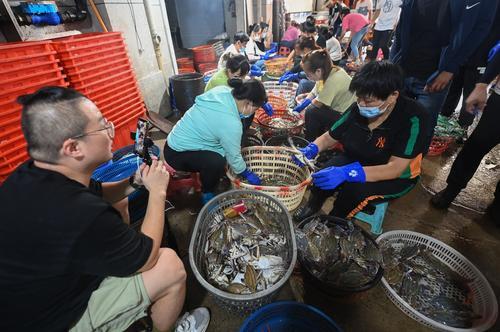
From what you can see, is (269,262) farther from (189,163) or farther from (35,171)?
(35,171)

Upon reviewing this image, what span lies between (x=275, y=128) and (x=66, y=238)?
267 cm

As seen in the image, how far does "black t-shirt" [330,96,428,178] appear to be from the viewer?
1.67m

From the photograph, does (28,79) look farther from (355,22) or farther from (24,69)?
(355,22)

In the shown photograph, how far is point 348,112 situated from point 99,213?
1972 mm

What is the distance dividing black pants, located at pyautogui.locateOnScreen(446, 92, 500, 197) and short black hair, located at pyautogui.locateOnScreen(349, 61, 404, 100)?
1008 mm

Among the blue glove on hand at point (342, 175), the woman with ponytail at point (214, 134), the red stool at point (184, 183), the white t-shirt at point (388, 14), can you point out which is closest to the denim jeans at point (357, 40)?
A: the white t-shirt at point (388, 14)

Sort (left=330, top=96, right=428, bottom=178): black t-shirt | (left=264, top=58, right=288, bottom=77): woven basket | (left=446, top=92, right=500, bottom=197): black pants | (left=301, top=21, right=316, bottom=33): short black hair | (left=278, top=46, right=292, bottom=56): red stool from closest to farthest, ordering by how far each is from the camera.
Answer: (left=330, top=96, right=428, bottom=178): black t-shirt < (left=446, top=92, right=500, bottom=197): black pants < (left=301, top=21, right=316, bottom=33): short black hair < (left=264, top=58, right=288, bottom=77): woven basket < (left=278, top=46, right=292, bottom=56): red stool

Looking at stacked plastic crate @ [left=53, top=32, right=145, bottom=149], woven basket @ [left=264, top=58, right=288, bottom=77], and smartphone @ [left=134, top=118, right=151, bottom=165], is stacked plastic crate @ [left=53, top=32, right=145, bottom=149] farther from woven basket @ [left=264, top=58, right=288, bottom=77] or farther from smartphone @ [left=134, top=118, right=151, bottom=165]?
woven basket @ [left=264, top=58, right=288, bottom=77]

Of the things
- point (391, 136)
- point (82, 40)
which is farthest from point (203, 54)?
point (391, 136)

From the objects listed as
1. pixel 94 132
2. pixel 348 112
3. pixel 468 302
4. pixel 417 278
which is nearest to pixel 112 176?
pixel 94 132

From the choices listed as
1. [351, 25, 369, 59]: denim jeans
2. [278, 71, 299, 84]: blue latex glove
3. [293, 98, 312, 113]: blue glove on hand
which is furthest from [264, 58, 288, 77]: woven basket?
[293, 98, 312, 113]: blue glove on hand

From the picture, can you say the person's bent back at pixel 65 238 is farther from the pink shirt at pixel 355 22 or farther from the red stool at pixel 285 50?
the red stool at pixel 285 50

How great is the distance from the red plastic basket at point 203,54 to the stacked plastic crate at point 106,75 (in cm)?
288

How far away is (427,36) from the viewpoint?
237 centimetres
